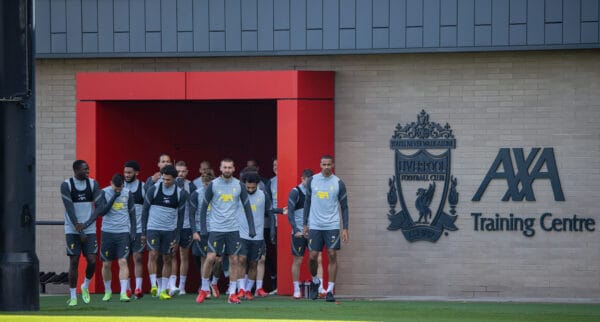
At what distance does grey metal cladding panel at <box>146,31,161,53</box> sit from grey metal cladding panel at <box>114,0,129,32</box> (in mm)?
384

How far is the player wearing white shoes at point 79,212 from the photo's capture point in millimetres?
17922

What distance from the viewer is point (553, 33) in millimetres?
19703

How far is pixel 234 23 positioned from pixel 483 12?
155 inches

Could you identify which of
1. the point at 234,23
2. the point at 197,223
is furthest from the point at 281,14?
the point at 197,223

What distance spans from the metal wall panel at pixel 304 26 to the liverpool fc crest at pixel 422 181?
52.7 inches

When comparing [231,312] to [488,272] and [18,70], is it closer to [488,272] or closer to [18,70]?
[18,70]

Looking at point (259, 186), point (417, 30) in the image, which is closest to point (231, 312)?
point (259, 186)

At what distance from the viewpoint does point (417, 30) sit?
20156 mm

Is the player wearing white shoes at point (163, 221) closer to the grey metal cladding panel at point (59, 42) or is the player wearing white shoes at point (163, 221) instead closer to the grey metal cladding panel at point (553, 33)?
the grey metal cladding panel at point (59, 42)

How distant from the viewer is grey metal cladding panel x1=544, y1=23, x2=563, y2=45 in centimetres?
1967

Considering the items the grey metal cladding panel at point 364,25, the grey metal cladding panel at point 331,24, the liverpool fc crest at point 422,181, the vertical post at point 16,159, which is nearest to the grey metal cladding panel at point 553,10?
the liverpool fc crest at point 422,181

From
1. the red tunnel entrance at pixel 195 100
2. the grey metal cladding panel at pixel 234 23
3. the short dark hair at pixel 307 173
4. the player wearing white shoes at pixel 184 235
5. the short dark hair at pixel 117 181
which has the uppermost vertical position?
the grey metal cladding panel at pixel 234 23

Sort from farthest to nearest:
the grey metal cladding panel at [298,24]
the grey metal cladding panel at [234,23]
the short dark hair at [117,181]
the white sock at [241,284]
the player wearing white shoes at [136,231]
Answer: the grey metal cladding panel at [234,23] → the grey metal cladding panel at [298,24] → the player wearing white shoes at [136,231] → the short dark hair at [117,181] → the white sock at [241,284]

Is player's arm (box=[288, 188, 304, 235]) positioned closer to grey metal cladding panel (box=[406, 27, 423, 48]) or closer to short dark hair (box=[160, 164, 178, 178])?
short dark hair (box=[160, 164, 178, 178])
